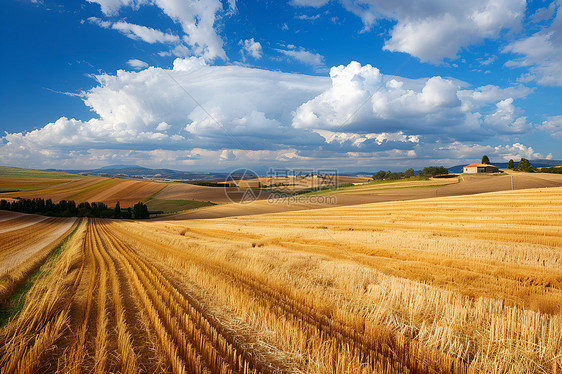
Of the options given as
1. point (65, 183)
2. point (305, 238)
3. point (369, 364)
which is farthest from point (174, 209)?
point (369, 364)

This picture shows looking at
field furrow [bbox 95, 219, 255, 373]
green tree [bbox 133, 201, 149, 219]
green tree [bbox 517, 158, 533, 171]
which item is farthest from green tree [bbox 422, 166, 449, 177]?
field furrow [bbox 95, 219, 255, 373]

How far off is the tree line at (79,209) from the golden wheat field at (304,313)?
1950 inches

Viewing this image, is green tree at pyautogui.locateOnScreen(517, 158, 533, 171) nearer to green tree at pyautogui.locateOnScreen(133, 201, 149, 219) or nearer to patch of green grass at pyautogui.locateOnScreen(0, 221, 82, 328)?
patch of green grass at pyautogui.locateOnScreen(0, 221, 82, 328)

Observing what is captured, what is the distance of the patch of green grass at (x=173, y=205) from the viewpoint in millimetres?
55812

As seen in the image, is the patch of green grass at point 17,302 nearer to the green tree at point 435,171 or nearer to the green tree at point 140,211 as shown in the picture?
the green tree at point 140,211

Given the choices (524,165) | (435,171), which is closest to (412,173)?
(435,171)

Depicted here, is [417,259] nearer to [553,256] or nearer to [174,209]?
[553,256]

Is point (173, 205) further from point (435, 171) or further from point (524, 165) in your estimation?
point (524, 165)

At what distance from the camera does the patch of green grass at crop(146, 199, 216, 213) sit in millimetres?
55812

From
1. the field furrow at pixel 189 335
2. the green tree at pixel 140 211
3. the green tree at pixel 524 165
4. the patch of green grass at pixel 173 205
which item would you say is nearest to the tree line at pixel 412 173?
the green tree at pixel 524 165

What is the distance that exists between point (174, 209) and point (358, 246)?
175 ft

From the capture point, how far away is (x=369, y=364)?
3.07m

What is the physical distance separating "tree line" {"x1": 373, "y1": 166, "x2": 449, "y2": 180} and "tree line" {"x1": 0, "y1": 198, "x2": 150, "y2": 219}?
59186 mm

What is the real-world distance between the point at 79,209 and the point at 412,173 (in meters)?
78.3
